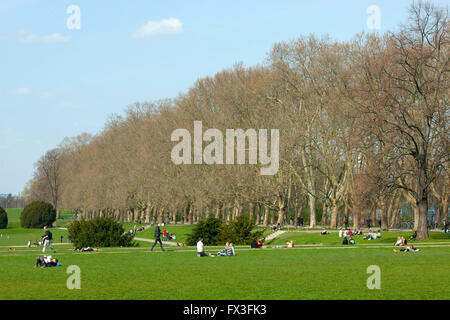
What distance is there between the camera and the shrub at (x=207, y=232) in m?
60.1

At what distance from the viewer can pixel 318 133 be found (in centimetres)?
7838

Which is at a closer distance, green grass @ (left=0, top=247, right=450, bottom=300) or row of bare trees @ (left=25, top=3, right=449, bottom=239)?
green grass @ (left=0, top=247, right=450, bottom=300)

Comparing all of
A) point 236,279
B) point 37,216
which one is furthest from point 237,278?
point 37,216

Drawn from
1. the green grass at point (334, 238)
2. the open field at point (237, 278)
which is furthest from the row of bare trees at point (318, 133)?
the open field at point (237, 278)

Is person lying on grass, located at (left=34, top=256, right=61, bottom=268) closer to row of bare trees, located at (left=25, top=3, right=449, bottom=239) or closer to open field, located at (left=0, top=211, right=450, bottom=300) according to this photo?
open field, located at (left=0, top=211, right=450, bottom=300)

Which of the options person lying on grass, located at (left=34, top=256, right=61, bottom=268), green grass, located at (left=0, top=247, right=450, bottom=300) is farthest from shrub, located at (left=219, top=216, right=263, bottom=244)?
person lying on grass, located at (left=34, top=256, right=61, bottom=268)

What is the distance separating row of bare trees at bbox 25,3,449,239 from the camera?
182 feet

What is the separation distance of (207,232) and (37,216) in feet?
259

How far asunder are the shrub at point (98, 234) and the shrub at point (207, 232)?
6.25 meters

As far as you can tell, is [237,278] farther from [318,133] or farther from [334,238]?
[318,133]

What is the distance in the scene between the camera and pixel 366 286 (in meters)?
21.8

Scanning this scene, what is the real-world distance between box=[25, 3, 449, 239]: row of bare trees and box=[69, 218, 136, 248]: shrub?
20.1 meters

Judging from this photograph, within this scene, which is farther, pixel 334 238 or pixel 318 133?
pixel 318 133

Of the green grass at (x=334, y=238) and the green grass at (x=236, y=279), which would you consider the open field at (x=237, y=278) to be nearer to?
the green grass at (x=236, y=279)
